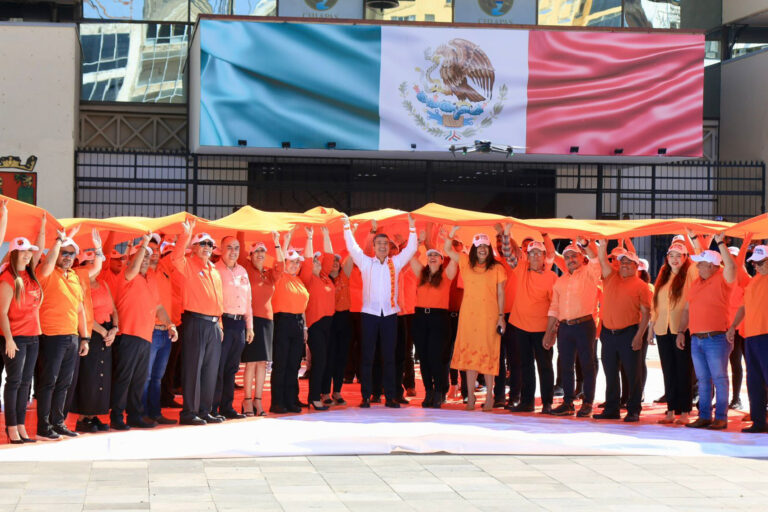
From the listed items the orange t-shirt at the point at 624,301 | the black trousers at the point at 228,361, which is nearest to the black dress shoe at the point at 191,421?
the black trousers at the point at 228,361

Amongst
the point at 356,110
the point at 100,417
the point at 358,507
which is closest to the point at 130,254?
the point at 100,417

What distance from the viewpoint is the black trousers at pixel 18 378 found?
8164 mm

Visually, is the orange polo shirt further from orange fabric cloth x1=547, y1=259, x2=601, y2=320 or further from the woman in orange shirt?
orange fabric cloth x1=547, y1=259, x2=601, y2=320

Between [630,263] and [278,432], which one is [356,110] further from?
[278,432]

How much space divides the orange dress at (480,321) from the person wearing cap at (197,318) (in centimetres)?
243

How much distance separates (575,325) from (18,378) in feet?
15.9

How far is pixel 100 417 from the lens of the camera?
9.07 m

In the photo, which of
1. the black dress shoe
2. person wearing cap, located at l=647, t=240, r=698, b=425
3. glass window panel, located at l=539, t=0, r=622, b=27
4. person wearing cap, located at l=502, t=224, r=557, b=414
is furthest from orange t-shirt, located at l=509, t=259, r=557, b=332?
glass window panel, located at l=539, t=0, r=622, b=27

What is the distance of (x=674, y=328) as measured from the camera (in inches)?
393

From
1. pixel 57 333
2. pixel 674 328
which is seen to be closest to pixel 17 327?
pixel 57 333

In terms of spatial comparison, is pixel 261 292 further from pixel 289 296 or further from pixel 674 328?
pixel 674 328

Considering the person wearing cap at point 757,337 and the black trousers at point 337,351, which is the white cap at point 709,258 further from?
the black trousers at point 337,351

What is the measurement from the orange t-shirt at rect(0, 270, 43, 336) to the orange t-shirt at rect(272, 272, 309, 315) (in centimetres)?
239

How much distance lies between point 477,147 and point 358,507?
1145 cm
